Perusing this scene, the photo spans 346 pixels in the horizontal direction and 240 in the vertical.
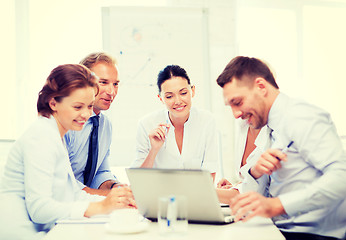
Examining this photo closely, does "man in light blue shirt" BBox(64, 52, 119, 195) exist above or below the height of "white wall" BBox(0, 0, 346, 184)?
below

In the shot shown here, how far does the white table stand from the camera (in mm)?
1319

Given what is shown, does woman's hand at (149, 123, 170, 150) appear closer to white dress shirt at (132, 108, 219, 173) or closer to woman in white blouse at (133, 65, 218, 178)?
woman in white blouse at (133, 65, 218, 178)

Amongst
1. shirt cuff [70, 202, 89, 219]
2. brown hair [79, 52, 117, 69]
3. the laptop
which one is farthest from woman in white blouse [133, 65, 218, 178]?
the laptop

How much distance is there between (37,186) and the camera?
5.28 feet

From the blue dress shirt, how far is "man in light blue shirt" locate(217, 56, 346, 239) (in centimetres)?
112

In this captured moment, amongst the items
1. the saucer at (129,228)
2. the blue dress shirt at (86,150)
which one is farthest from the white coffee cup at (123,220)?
the blue dress shirt at (86,150)

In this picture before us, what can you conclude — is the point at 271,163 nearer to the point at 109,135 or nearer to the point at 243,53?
the point at 109,135

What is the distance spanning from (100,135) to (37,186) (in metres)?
1.14

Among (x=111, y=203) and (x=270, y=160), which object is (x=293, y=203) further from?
(x=111, y=203)

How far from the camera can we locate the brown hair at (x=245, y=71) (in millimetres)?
1789

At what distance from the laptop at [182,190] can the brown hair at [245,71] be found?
625 mm

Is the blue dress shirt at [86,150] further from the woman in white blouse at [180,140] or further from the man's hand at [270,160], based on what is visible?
the man's hand at [270,160]

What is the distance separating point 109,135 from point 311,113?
5.02 feet

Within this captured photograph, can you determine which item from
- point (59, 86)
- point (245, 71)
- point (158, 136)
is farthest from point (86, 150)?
point (245, 71)
